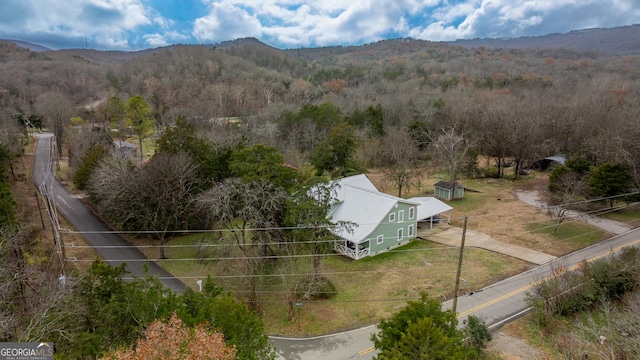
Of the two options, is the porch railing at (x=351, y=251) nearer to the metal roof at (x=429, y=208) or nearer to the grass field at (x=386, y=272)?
the grass field at (x=386, y=272)

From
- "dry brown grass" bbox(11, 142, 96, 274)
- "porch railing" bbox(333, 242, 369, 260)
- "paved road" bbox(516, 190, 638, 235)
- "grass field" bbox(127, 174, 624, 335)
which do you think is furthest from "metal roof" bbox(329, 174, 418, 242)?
"dry brown grass" bbox(11, 142, 96, 274)

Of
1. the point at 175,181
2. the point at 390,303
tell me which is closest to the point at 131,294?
the point at 390,303

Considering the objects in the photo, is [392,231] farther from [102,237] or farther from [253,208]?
[102,237]

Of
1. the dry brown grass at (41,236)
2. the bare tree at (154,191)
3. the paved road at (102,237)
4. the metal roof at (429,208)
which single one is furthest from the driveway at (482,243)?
the dry brown grass at (41,236)

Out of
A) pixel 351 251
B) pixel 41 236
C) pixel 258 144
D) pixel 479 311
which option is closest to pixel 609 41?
pixel 351 251

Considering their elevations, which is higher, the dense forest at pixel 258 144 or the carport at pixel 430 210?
the dense forest at pixel 258 144

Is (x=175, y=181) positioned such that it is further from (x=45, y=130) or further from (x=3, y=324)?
(x=45, y=130)
